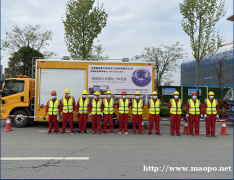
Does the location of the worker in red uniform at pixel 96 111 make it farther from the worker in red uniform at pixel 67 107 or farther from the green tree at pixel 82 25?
the green tree at pixel 82 25

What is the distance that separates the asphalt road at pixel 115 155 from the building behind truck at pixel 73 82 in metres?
1.54

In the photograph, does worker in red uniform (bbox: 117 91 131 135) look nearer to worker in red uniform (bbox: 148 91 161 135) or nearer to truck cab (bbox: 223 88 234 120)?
worker in red uniform (bbox: 148 91 161 135)

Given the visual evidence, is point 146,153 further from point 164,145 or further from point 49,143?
point 49,143

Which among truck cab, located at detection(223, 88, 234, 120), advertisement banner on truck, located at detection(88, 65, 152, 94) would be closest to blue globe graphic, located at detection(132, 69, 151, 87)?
advertisement banner on truck, located at detection(88, 65, 152, 94)

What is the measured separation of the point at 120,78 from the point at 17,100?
494 centimetres

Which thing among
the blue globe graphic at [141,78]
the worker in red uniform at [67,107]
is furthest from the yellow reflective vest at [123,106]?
the worker in red uniform at [67,107]

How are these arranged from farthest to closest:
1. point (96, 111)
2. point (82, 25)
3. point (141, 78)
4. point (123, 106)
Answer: point (82, 25) < point (141, 78) < point (123, 106) < point (96, 111)

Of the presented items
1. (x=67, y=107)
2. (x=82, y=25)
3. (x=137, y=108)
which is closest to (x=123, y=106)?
(x=137, y=108)

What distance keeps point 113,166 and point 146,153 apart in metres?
1.42

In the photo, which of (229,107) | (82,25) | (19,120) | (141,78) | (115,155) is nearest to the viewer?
(115,155)

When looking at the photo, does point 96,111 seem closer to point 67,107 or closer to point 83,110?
→ point 83,110

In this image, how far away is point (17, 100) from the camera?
9.48 m

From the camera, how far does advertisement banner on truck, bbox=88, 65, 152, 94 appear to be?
30.7 ft

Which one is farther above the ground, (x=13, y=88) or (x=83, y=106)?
(x=13, y=88)
